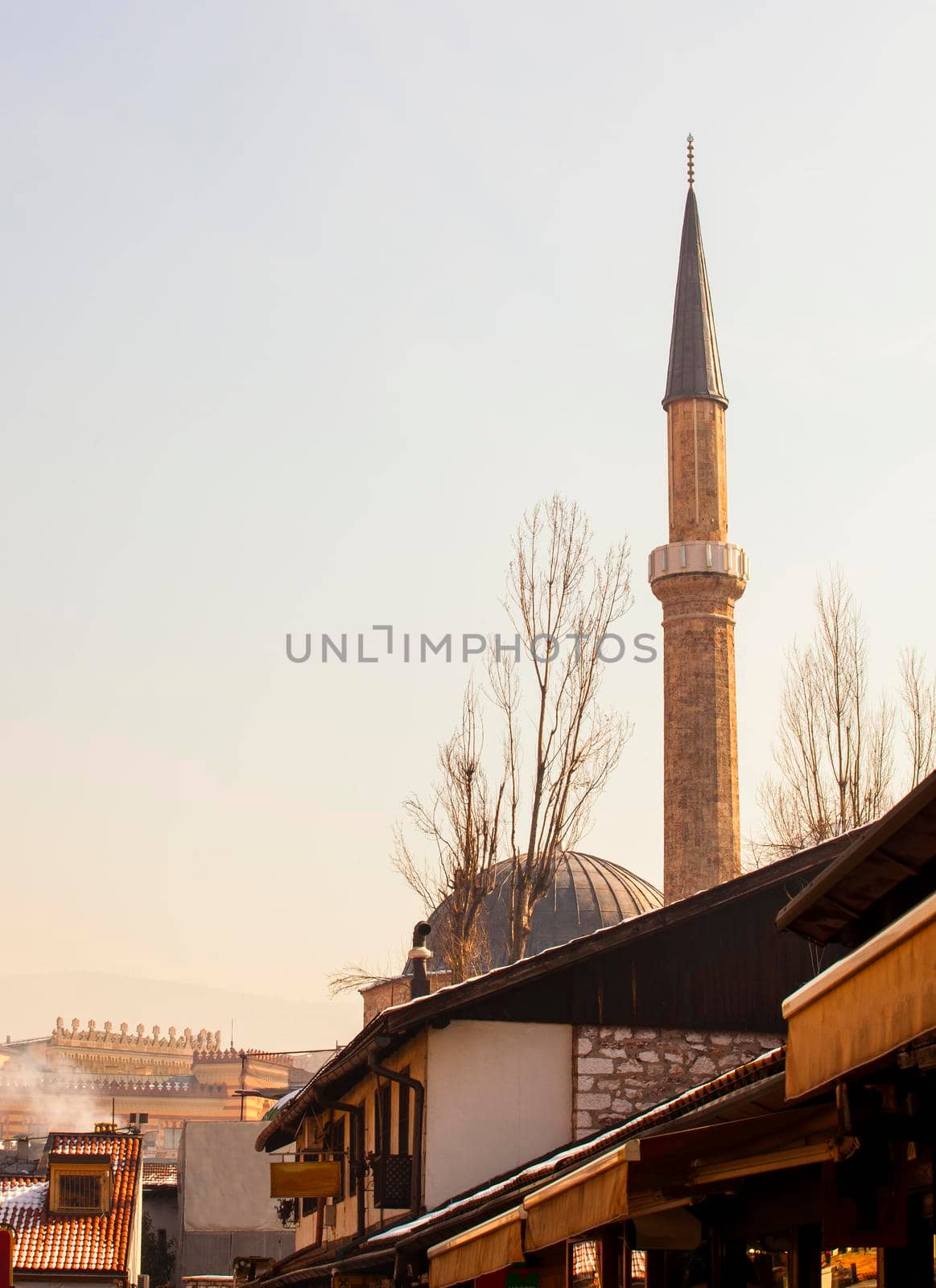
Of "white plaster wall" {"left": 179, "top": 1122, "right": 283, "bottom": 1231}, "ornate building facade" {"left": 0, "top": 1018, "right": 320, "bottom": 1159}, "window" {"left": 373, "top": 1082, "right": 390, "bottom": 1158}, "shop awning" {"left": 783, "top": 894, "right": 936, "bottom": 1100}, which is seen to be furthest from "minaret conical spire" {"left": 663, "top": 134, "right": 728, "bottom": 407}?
"ornate building facade" {"left": 0, "top": 1018, "right": 320, "bottom": 1159}

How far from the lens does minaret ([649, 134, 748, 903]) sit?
3338 cm

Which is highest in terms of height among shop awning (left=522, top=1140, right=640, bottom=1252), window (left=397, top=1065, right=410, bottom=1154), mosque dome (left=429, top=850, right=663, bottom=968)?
mosque dome (left=429, top=850, right=663, bottom=968)

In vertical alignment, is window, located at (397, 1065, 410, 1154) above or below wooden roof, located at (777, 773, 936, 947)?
below

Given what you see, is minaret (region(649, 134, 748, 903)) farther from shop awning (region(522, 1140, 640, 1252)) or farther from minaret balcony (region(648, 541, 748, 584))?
shop awning (region(522, 1140, 640, 1252))

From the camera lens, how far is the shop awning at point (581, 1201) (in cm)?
609

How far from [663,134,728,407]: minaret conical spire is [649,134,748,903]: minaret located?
0.14 ft

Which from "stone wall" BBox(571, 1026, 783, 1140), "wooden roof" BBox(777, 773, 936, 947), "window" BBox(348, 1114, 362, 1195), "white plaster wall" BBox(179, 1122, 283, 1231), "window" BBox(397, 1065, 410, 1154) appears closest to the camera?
"wooden roof" BBox(777, 773, 936, 947)

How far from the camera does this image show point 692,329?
3734 cm

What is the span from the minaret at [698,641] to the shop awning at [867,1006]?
28.0 meters

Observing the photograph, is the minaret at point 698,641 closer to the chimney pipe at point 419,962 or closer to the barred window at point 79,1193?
the barred window at point 79,1193

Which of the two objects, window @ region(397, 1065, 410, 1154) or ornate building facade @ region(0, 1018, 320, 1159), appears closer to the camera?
window @ region(397, 1065, 410, 1154)

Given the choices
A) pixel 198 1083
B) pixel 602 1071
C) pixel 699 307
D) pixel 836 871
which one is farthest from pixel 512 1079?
pixel 198 1083

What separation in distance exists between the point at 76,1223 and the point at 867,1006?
88.0 ft

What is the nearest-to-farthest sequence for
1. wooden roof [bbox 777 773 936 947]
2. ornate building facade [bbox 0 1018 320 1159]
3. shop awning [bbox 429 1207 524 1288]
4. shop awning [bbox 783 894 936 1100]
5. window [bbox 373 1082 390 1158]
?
shop awning [bbox 783 894 936 1100] < wooden roof [bbox 777 773 936 947] < shop awning [bbox 429 1207 524 1288] < window [bbox 373 1082 390 1158] < ornate building facade [bbox 0 1018 320 1159]
